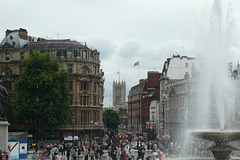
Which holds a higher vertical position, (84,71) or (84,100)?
(84,71)

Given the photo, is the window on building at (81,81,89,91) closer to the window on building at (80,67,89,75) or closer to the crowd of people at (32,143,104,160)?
the window on building at (80,67,89,75)

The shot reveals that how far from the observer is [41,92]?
59.8 meters

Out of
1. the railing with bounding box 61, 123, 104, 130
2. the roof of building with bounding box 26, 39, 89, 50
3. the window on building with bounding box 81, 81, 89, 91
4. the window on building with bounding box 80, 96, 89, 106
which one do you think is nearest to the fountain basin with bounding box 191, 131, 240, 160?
the railing with bounding box 61, 123, 104, 130

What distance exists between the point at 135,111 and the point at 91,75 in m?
66.8

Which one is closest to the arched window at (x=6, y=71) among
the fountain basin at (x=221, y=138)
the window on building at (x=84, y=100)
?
the window on building at (x=84, y=100)

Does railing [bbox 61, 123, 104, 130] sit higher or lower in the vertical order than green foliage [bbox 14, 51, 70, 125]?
lower

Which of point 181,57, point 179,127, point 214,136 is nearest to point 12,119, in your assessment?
point 179,127

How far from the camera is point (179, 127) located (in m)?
80.4

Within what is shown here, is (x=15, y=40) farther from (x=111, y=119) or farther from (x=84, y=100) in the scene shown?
(x=111, y=119)

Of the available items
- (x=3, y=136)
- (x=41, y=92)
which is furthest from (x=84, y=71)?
(x=3, y=136)

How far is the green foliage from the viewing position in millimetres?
58656

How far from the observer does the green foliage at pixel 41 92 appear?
58.7 meters

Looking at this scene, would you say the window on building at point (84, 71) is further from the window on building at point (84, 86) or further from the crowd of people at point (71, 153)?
the crowd of people at point (71, 153)

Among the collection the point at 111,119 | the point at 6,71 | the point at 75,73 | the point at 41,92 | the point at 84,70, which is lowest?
the point at 111,119
